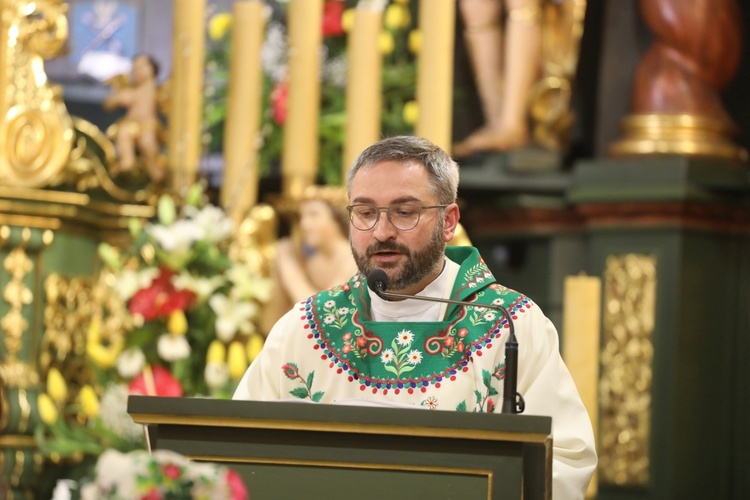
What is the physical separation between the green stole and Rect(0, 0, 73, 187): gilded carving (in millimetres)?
2005

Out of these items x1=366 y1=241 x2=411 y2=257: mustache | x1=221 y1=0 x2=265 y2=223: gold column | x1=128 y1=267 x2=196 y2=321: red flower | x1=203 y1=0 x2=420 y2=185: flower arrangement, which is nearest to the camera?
x1=366 y1=241 x2=411 y2=257: mustache

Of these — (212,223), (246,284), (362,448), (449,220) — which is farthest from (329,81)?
(362,448)

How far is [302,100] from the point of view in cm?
590

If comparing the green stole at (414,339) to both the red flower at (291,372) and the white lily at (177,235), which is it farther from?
the white lily at (177,235)

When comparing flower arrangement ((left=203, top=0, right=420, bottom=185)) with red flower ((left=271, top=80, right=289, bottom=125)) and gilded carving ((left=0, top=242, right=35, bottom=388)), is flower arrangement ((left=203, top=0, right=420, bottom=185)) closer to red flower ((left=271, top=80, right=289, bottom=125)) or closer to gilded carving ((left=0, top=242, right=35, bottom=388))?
red flower ((left=271, top=80, right=289, bottom=125))

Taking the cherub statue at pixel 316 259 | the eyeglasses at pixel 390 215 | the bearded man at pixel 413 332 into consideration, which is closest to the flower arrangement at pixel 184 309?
the cherub statue at pixel 316 259

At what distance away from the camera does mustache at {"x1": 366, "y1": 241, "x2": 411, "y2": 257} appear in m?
3.39

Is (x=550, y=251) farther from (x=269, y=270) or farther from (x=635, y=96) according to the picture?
(x=269, y=270)

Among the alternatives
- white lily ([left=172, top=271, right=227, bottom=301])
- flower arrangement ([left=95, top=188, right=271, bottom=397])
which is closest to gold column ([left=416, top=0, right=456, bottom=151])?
flower arrangement ([left=95, top=188, right=271, bottom=397])

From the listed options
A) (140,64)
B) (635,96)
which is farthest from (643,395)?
(140,64)

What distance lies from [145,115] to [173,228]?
3.12 feet

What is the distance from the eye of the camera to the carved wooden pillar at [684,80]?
6.46m

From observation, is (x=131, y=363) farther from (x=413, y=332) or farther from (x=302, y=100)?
(x=413, y=332)

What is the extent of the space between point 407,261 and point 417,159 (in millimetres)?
→ 225
